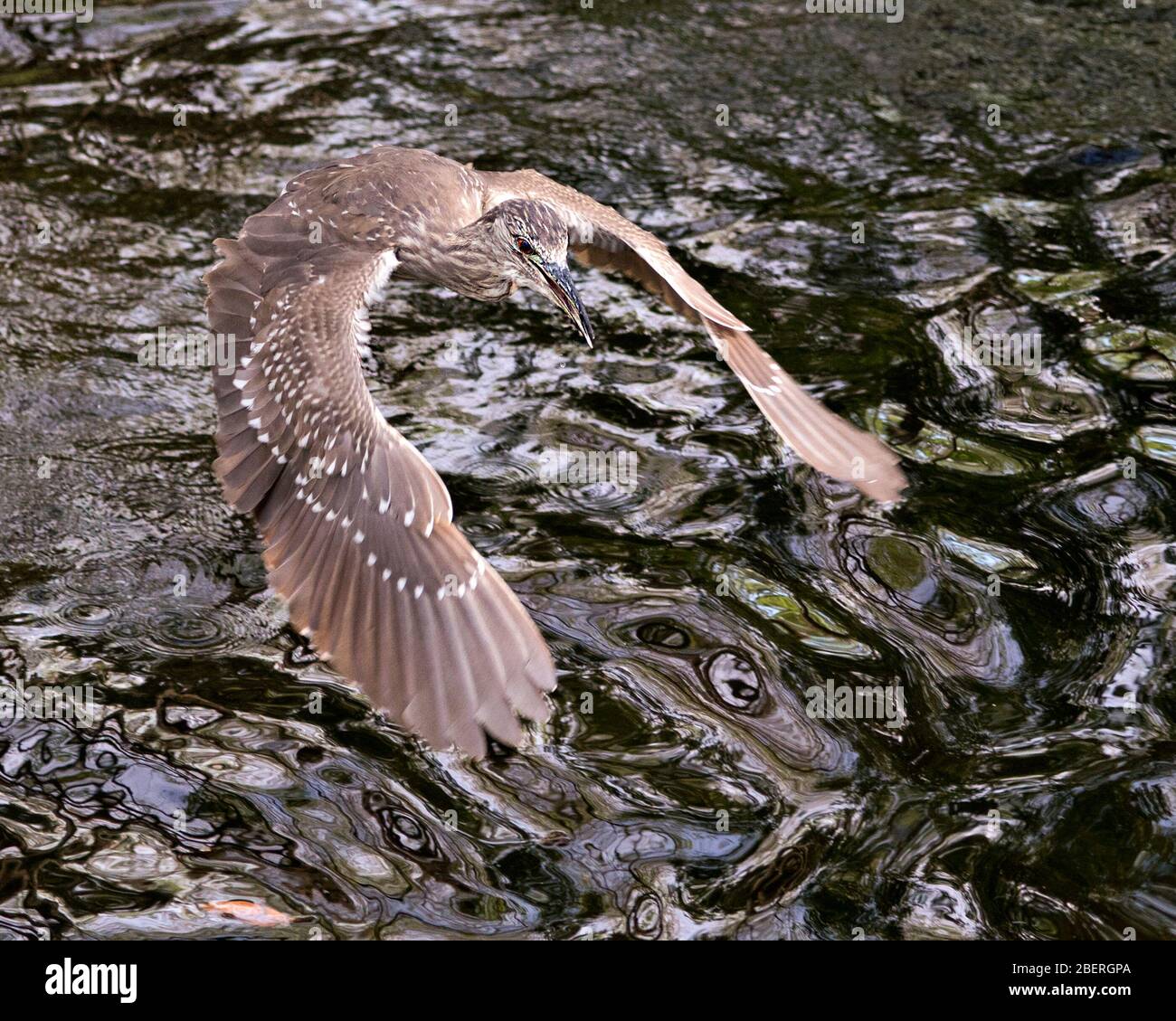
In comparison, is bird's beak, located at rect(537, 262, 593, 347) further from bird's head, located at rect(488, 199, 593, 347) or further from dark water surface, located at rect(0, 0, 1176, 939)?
dark water surface, located at rect(0, 0, 1176, 939)

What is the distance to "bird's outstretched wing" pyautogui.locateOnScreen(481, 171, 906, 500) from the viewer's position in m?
4.53

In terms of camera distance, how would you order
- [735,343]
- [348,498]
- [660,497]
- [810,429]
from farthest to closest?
[660,497] < [735,343] < [810,429] < [348,498]

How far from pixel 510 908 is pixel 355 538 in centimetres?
116

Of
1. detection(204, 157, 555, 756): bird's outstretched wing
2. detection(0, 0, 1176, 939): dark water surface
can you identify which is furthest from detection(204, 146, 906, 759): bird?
detection(0, 0, 1176, 939): dark water surface

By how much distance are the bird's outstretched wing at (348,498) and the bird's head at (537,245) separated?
1.46 feet

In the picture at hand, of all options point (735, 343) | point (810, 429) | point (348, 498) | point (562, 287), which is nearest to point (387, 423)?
point (348, 498)

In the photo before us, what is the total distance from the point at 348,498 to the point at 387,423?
265mm

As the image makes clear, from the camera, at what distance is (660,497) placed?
17.1ft

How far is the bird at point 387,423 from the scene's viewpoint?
3.69m

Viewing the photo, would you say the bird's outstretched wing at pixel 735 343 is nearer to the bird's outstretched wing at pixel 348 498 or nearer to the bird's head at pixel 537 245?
the bird's head at pixel 537 245

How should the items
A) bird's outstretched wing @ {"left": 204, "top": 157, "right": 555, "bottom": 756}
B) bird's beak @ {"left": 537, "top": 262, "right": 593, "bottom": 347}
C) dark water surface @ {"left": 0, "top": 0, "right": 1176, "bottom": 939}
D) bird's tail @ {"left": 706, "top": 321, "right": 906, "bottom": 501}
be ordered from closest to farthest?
bird's outstretched wing @ {"left": 204, "top": 157, "right": 555, "bottom": 756}
dark water surface @ {"left": 0, "top": 0, "right": 1176, "bottom": 939}
bird's tail @ {"left": 706, "top": 321, "right": 906, "bottom": 501}
bird's beak @ {"left": 537, "top": 262, "right": 593, "bottom": 347}

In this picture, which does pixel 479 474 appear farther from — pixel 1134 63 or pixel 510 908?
pixel 1134 63

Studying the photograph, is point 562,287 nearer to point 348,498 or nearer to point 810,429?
point 810,429

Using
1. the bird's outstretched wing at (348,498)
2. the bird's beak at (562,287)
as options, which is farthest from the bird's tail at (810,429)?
the bird's outstretched wing at (348,498)
